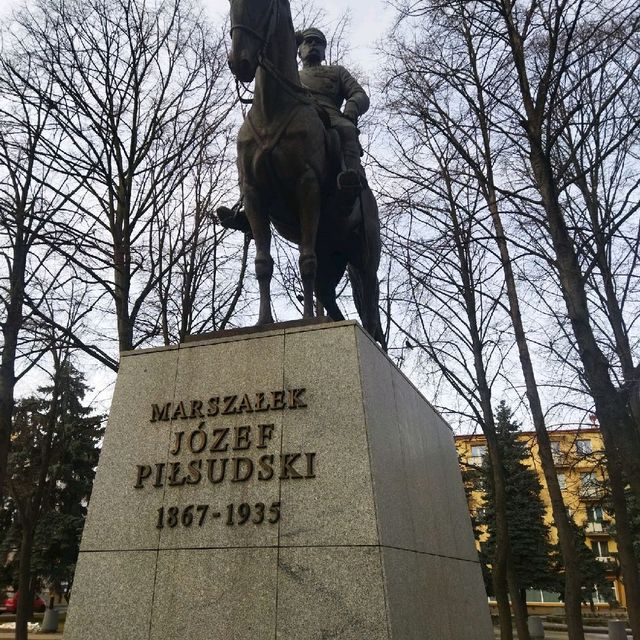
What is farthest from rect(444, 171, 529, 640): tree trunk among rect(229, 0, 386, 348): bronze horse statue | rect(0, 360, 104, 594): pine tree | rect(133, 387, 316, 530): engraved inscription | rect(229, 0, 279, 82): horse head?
rect(0, 360, 104, 594): pine tree

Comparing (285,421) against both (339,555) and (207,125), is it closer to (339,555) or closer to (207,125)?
(339,555)

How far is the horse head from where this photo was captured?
17.6 feet

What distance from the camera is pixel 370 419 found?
4695 mm

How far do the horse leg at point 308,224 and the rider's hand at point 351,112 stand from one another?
5.31ft

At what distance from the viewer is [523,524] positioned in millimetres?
30469

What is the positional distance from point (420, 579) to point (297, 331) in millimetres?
2179

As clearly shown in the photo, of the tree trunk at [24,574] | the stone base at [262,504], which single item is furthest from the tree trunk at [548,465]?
the tree trunk at [24,574]

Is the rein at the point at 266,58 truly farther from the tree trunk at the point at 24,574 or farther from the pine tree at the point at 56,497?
the pine tree at the point at 56,497

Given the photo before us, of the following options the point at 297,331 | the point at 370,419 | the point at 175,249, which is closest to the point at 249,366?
the point at 297,331

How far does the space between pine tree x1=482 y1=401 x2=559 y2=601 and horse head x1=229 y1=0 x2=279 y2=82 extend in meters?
26.2

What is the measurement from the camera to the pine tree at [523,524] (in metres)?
29.8

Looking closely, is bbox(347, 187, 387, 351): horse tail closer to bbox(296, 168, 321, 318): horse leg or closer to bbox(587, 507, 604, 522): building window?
bbox(296, 168, 321, 318): horse leg

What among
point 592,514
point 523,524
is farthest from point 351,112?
point 592,514

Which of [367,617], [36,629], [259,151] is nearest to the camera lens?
[367,617]
